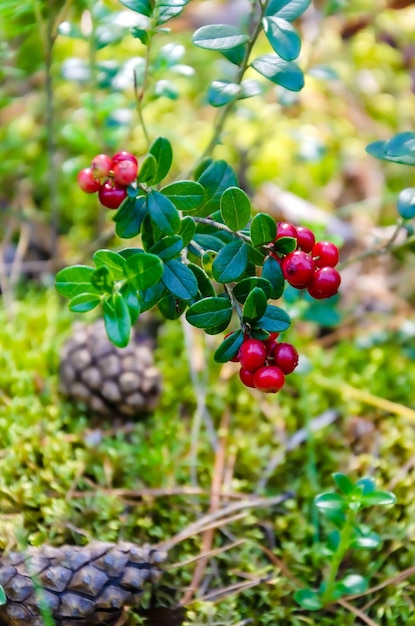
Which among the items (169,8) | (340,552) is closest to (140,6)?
(169,8)

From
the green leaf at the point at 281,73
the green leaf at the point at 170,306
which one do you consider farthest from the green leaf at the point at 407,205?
the green leaf at the point at 170,306

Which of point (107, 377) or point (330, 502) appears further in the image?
point (107, 377)

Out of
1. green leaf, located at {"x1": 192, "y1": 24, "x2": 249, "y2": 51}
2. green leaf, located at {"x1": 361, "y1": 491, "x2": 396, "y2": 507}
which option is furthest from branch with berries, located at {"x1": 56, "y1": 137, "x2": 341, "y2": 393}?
green leaf, located at {"x1": 361, "y1": 491, "x2": 396, "y2": 507}

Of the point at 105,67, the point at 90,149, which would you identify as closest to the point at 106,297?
the point at 105,67

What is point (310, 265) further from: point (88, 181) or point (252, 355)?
point (88, 181)

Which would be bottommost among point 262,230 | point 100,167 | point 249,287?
point 249,287

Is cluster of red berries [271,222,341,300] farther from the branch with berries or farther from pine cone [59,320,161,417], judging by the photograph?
pine cone [59,320,161,417]
